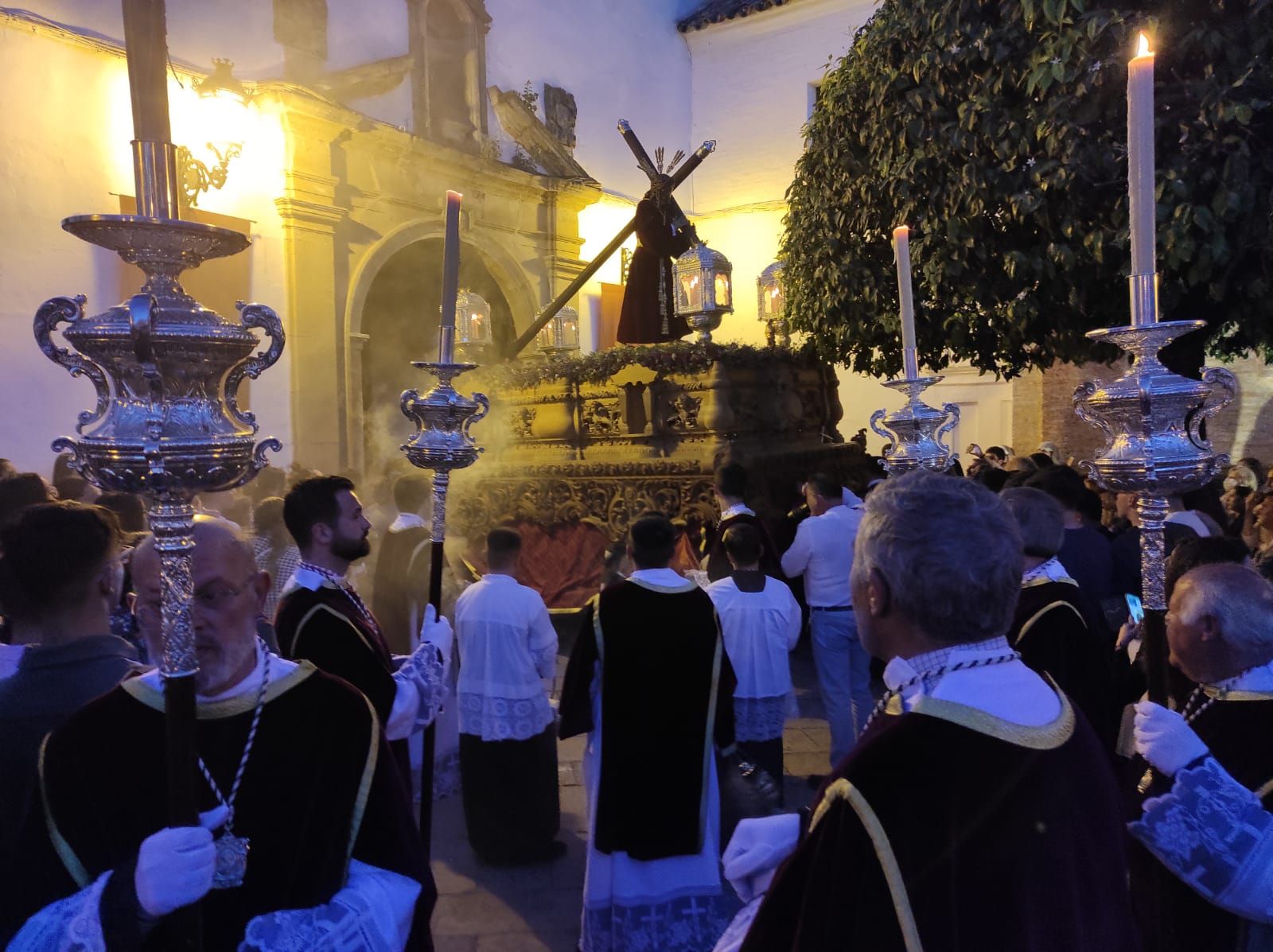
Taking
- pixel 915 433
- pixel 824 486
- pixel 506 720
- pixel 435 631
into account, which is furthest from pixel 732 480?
pixel 435 631

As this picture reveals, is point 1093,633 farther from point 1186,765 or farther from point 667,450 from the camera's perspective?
point 667,450

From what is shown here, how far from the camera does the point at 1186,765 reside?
1788mm

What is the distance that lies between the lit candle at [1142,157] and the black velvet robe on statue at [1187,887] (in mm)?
1005

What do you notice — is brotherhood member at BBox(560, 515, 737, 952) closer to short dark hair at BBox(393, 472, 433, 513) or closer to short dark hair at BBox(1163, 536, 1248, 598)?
short dark hair at BBox(1163, 536, 1248, 598)

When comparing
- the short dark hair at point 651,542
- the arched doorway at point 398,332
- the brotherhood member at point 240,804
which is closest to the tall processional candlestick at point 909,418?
the short dark hair at point 651,542

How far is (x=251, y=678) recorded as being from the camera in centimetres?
181

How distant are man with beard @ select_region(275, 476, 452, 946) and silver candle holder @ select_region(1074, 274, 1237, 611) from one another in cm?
208

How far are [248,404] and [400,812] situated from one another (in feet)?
27.8

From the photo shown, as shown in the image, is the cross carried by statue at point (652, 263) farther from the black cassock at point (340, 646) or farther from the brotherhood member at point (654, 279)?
the black cassock at point (340, 646)

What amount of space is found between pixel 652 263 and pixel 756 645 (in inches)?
206

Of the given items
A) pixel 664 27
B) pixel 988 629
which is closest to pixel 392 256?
pixel 664 27

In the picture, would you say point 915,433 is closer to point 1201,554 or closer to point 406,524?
point 1201,554

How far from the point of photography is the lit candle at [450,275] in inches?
98.2

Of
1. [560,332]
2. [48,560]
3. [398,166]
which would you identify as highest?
[398,166]
